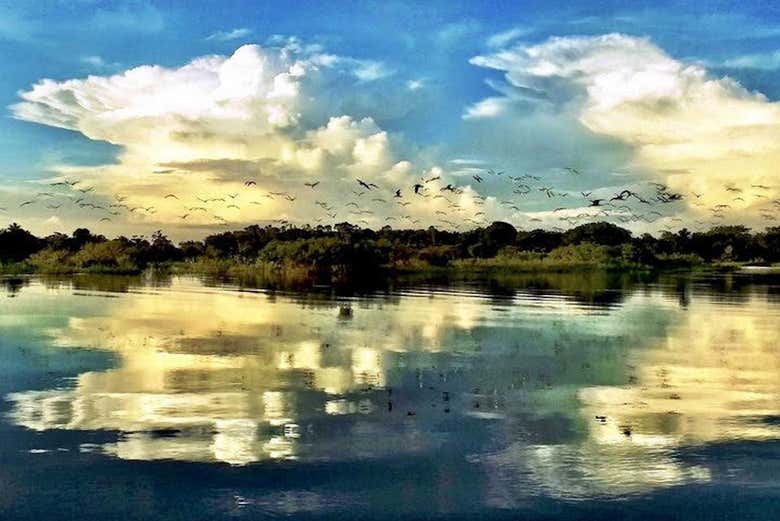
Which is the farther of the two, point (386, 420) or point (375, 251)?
point (375, 251)

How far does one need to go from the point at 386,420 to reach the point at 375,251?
289 feet

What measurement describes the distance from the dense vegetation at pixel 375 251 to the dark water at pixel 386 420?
6158 centimetres

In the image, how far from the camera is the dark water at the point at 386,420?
1328cm

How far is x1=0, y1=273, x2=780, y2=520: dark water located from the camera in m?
13.3

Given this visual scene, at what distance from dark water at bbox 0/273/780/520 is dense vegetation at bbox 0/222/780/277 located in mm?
61577

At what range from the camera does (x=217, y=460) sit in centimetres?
1503

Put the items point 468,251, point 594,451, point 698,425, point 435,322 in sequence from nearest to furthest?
point 594,451 < point 698,425 < point 435,322 < point 468,251

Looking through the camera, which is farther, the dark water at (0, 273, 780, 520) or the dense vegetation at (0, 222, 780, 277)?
the dense vegetation at (0, 222, 780, 277)

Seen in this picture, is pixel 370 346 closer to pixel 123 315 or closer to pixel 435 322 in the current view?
pixel 435 322

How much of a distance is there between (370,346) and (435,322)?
9342 mm

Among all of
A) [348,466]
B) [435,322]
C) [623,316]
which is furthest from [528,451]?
[623,316]

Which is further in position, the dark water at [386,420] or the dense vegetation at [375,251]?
the dense vegetation at [375,251]

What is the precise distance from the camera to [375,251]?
106 meters

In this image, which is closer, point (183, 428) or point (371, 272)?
point (183, 428)
